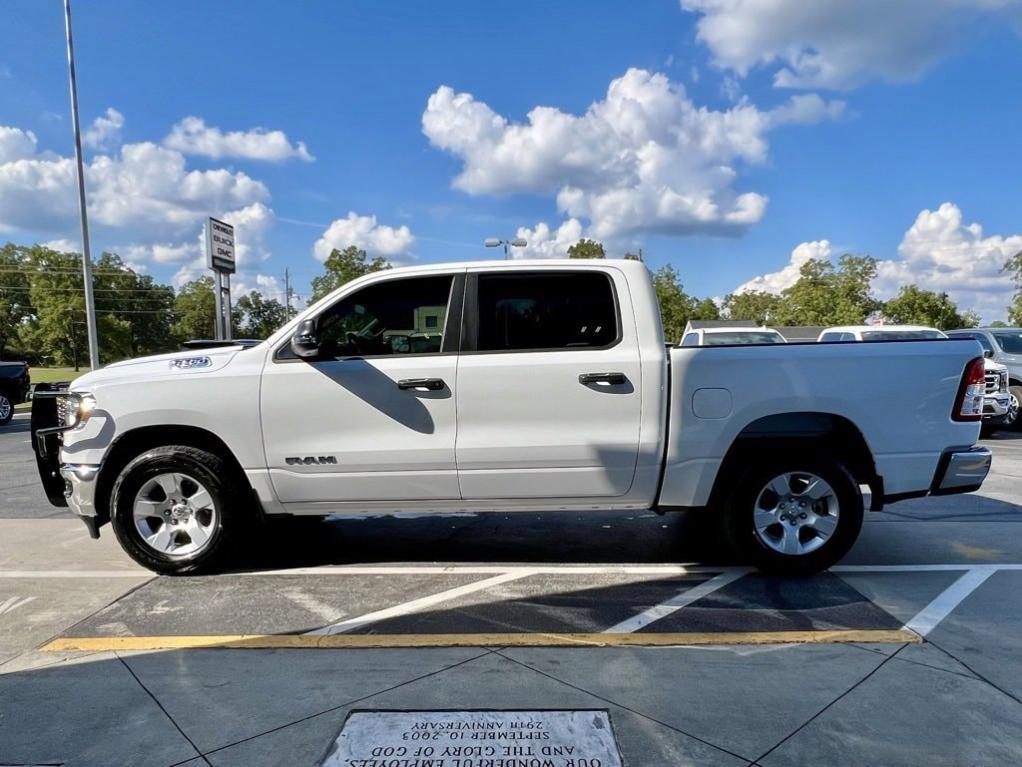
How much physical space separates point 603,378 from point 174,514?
2.99 m

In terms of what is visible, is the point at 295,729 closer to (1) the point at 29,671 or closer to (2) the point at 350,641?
(2) the point at 350,641

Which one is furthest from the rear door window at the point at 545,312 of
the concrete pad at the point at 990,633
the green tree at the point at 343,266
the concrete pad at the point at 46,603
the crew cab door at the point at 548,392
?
the green tree at the point at 343,266

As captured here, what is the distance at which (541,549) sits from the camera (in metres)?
5.10

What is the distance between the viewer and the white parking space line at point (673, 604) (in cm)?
356

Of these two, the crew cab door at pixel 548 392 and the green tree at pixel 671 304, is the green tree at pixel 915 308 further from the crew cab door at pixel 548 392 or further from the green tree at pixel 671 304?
the crew cab door at pixel 548 392

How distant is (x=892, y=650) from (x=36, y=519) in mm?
6974

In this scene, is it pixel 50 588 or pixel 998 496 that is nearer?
pixel 50 588

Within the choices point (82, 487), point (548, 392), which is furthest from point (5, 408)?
point (548, 392)

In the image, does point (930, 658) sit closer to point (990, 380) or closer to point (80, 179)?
point (990, 380)

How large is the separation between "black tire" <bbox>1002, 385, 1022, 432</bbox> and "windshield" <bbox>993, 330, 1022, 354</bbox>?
820mm

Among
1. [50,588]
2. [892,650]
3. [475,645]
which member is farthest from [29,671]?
[892,650]

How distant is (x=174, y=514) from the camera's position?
4.40 metres

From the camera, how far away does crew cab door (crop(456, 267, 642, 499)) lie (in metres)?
4.11

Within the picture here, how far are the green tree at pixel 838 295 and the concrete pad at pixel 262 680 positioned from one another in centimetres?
5718
